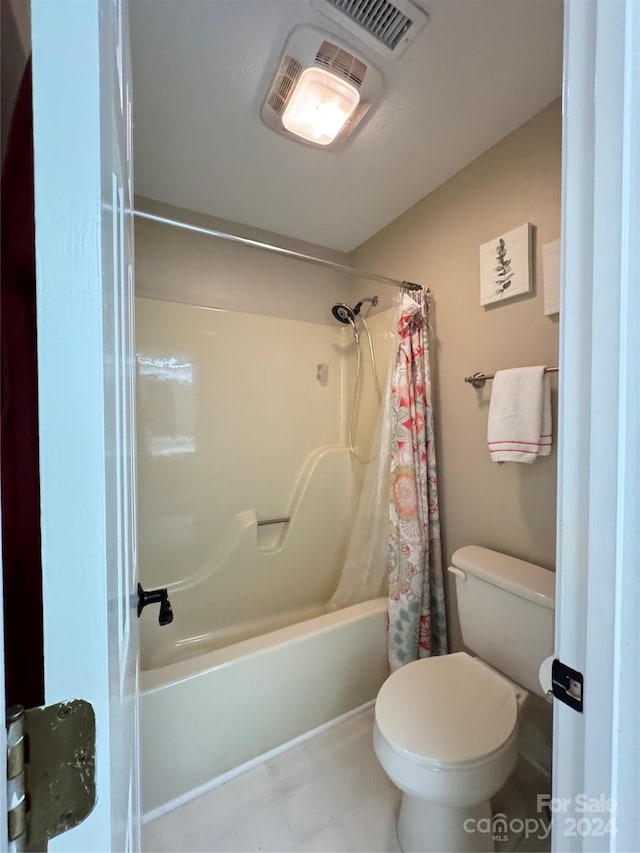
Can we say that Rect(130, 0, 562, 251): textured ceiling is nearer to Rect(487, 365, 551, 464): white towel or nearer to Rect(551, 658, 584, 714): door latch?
Rect(487, 365, 551, 464): white towel

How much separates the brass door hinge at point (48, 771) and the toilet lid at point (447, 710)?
3.08 ft

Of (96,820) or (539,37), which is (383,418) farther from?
(96,820)

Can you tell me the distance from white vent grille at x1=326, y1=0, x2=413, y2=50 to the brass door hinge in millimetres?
1471

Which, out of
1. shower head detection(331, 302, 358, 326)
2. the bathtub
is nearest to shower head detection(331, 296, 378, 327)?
shower head detection(331, 302, 358, 326)

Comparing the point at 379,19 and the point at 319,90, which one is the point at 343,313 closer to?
the point at 319,90

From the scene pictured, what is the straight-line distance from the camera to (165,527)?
5.73 feet

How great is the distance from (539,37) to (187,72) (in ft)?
3.41

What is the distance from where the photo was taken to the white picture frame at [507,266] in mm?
1264

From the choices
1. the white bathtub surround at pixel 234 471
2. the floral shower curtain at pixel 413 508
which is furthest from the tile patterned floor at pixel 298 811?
the white bathtub surround at pixel 234 471

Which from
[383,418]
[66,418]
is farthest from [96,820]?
[383,418]

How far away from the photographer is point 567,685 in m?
0.49

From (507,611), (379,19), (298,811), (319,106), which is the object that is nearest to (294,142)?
(319,106)

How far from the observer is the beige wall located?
1.23m

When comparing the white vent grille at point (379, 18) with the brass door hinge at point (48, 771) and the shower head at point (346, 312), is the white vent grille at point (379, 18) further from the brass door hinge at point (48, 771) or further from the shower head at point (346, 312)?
the brass door hinge at point (48, 771)
